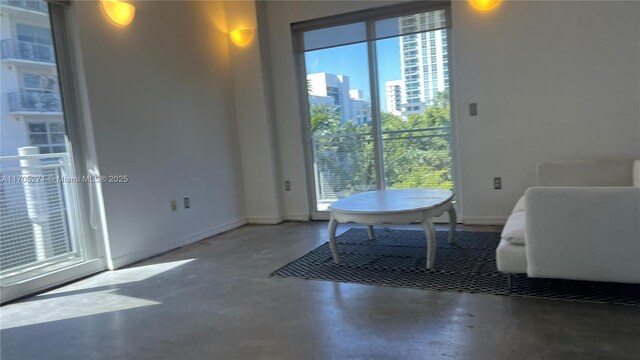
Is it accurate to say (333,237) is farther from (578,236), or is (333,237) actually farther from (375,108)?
(375,108)

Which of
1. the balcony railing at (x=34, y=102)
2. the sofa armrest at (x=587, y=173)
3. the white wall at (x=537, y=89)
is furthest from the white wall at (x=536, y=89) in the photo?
the balcony railing at (x=34, y=102)

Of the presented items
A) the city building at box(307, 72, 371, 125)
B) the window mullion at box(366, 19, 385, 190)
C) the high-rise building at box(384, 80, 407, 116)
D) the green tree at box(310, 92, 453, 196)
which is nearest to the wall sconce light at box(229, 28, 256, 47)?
the city building at box(307, 72, 371, 125)

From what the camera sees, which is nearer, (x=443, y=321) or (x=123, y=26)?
(x=443, y=321)

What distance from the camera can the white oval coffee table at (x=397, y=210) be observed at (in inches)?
112

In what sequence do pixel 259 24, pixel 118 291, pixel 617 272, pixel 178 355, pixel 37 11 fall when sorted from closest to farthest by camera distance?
1. pixel 178 355
2. pixel 617 272
3. pixel 118 291
4. pixel 37 11
5. pixel 259 24

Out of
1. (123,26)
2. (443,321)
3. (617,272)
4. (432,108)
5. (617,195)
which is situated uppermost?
(123,26)

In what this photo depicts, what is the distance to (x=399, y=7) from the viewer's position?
168 inches

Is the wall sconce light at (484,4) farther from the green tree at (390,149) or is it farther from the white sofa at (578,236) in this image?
the white sofa at (578,236)

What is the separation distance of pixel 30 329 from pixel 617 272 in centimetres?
311

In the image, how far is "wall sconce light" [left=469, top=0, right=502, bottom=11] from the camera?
3817 mm

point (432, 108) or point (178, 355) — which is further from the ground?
point (432, 108)

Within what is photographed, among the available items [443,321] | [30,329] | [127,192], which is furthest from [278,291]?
[127,192]

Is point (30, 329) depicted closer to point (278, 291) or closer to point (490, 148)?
point (278, 291)

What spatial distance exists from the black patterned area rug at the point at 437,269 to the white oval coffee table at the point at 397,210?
163mm
